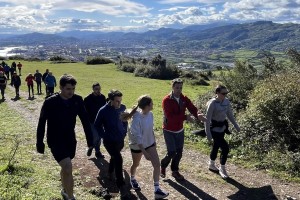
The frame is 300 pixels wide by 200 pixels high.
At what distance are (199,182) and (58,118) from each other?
4441 mm

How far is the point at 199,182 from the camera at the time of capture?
9234mm

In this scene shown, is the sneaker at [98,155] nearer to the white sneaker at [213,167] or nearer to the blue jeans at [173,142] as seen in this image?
the blue jeans at [173,142]

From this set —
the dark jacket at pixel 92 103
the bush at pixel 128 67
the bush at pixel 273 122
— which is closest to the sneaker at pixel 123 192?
the dark jacket at pixel 92 103

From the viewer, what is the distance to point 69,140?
6.62 meters

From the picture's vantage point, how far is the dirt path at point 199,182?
8.47m

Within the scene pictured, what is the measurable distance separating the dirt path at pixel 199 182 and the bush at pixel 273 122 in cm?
149

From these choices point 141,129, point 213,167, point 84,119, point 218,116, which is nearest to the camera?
point 84,119

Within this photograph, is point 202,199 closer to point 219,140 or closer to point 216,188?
point 216,188

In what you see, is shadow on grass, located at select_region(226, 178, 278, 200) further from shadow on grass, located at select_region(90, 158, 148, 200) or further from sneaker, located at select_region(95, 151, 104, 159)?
sneaker, located at select_region(95, 151, 104, 159)

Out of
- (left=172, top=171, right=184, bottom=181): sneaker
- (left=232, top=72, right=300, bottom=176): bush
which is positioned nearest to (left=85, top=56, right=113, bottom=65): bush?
(left=232, top=72, right=300, bottom=176): bush

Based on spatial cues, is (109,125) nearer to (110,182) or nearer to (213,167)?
(110,182)

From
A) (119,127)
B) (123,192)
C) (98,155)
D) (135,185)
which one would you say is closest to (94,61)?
(98,155)

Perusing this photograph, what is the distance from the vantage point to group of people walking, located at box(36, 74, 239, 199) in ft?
21.2

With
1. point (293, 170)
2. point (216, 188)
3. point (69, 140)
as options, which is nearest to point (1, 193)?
point (69, 140)
